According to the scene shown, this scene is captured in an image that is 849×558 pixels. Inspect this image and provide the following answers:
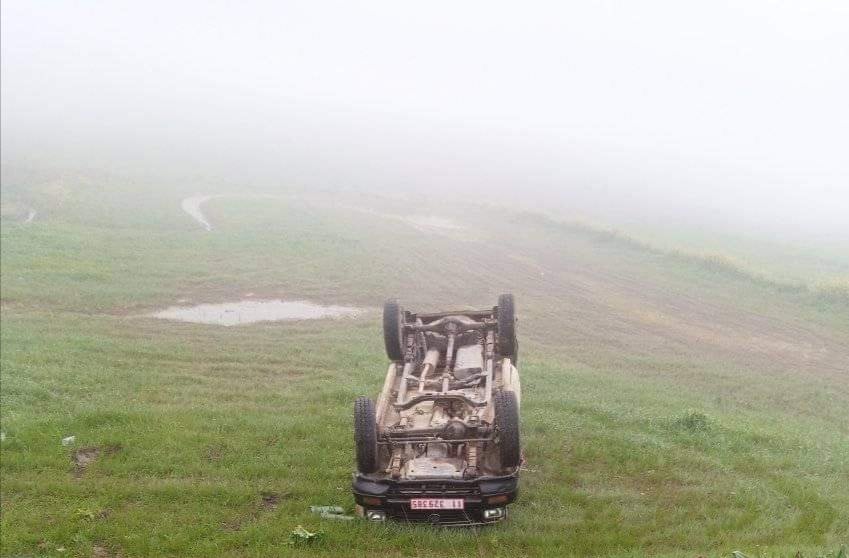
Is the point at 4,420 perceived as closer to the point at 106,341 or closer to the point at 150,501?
the point at 150,501

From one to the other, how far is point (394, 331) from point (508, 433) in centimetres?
445

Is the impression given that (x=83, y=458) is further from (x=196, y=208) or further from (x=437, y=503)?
(x=196, y=208)

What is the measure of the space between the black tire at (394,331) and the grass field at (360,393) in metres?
1.59

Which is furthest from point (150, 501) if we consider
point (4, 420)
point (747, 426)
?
point (747, 426)

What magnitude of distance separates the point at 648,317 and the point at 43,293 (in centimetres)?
1907

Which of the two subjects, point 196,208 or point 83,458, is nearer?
point 83,458

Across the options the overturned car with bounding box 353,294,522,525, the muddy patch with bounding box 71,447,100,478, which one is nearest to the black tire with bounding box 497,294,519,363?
the overturned car with bounding box 353,294,522,525

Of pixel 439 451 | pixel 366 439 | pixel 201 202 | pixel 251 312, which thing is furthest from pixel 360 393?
pixel 201 202

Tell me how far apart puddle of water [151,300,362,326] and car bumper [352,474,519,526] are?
1332 cm

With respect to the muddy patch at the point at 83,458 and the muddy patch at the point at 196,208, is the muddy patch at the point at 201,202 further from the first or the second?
the muddy patch at the point at 83,458

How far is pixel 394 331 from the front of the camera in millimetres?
13484

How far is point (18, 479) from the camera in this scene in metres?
10.9

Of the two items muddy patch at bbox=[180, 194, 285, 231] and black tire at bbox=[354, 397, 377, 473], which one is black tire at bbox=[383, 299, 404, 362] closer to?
black tire at bbox=[354, 397, 377, 473]

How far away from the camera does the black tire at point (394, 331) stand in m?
13.5
